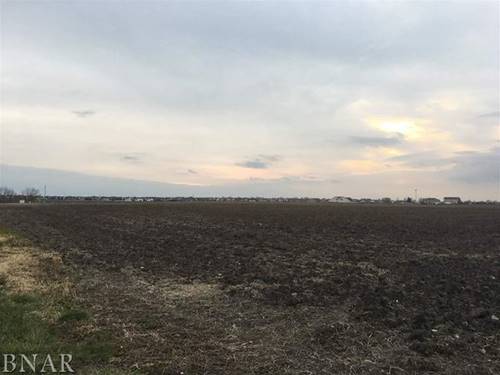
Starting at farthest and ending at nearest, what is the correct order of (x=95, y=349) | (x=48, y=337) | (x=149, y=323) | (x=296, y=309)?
1. (x=296, y=309)
2. (x=149, y=323)
3. (x=48, y=337)
4. (x=95, y=349)

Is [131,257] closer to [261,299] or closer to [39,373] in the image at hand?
[261,299]

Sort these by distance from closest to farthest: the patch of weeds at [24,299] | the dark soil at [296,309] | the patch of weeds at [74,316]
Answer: the dark soil at [296,309], the patch of weeds at [74,316], the patch of weeds at [24,299]

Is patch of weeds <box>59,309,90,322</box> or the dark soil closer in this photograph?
the dark soil

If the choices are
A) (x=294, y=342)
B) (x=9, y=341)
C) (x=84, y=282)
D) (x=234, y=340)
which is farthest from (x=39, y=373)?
(x=84, y=282)

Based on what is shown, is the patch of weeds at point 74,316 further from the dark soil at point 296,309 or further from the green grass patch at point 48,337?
the dark soil at point 296,309

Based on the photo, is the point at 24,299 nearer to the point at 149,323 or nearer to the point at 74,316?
the point at 74,316

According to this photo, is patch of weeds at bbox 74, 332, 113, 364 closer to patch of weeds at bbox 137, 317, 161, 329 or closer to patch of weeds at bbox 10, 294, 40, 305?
patch of weeds at bbox 137, 317, 161, 329

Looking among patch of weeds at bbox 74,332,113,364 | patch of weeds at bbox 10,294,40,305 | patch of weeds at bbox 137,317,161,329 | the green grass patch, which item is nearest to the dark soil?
patch of weeds at bbox 137,317,161,329

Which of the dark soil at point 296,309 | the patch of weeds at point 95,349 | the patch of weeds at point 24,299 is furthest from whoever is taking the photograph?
the patch of weeds at point 24,299

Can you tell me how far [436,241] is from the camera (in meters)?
27.1

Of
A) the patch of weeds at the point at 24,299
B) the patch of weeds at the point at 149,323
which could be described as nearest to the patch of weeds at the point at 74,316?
the patch of weeds at the point at 149,323

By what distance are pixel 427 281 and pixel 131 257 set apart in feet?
36.2

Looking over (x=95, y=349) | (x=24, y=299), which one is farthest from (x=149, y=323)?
(x=24, y=299)

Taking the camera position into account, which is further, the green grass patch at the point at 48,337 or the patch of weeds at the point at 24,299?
the patch of weeds at the point at 24,299
